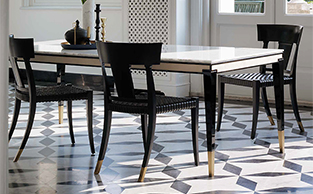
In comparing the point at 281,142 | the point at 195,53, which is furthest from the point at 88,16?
the point at 281,142

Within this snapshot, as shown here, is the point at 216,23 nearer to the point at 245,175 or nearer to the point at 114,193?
the point at 245,175

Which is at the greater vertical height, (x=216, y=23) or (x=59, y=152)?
(x=216, y=23)

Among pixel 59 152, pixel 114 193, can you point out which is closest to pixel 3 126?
pixel 114 193

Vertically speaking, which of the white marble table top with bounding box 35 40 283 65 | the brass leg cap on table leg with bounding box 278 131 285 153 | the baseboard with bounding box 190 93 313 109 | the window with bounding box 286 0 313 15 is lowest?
the brass leg cap on table leg with bounding box 278 131 285 153

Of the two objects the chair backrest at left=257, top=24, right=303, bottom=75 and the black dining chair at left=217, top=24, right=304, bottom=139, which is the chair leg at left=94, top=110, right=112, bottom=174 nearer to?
the black dining chair at left=217, top=24, right=304, bottom=139

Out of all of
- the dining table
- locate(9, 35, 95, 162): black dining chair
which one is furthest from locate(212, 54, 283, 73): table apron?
locate(9, 35, 95, 162): black dining chair

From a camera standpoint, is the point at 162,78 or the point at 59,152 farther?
the point at 162,78

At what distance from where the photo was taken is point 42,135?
4.20 metres

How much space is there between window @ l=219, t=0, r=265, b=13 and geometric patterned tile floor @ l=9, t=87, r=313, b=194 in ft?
4.68

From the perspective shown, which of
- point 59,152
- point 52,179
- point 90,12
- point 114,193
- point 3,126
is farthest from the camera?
point 90,12

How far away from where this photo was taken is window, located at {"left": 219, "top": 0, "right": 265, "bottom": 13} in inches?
222

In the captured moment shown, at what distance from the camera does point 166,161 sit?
3.43 m

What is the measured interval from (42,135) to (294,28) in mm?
2250

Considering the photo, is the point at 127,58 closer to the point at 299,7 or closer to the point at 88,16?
the point at 88,16
